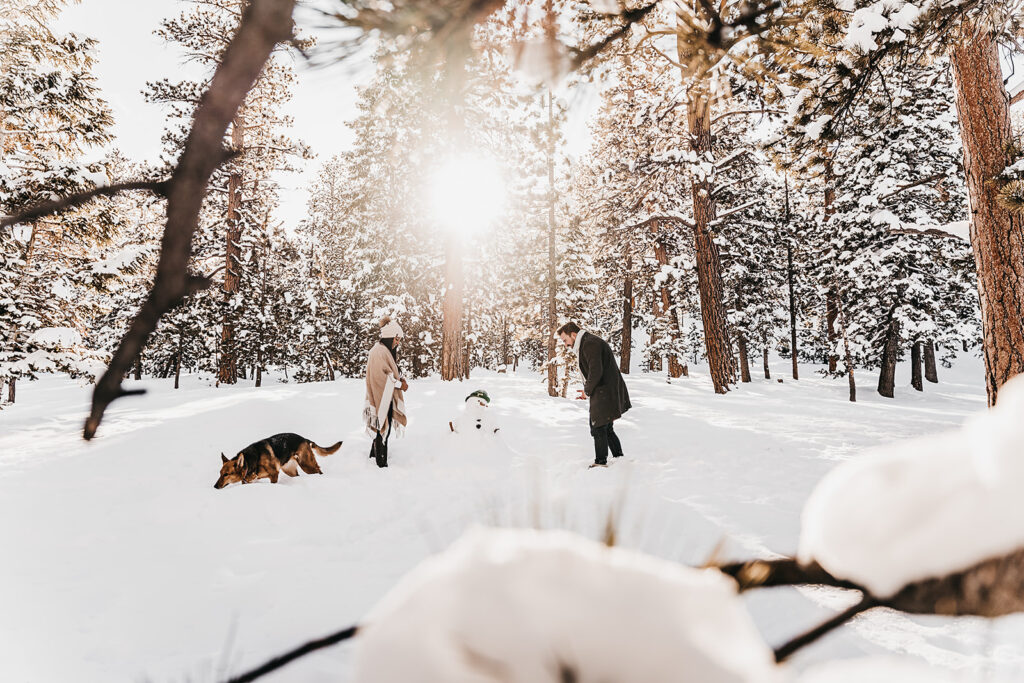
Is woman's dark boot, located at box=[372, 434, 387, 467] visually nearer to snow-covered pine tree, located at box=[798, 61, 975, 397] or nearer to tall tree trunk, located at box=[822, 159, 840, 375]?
snow-covered pine tree, located at box=[798, 61, 975, 397]

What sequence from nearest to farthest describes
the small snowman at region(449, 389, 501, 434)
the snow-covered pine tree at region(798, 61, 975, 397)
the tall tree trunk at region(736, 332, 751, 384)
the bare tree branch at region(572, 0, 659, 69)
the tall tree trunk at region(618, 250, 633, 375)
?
the bare tree branch at region(572, 0, 659, 69), the small snowman at region(449, 389, 501, 434), the snow-covered pine tree at region(798, 61, 975, 397), the tall tree trunk at region(736, 332, 751, 384), the tall tree trunk at region(618, 250, 633, 375)

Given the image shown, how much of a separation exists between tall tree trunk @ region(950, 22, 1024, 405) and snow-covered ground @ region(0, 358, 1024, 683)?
2059mm

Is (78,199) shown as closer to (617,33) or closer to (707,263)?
(617,33)

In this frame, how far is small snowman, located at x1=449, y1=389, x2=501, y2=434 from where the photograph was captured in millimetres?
7734

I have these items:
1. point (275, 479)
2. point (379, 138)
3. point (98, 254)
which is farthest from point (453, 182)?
point (275, 479)

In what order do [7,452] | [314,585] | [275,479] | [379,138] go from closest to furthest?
[314,585]
[275,479]
[7,452]
[379,138]

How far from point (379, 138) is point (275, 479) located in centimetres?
1574

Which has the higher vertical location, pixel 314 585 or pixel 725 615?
pixel 725 615

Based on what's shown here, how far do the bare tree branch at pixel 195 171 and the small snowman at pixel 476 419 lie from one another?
713 centimetres

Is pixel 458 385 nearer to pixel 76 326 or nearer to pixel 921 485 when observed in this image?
Result: pixel 76 326

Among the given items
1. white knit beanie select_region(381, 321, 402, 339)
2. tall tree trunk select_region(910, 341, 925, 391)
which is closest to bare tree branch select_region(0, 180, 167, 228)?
white knit beanie select_region(381, 321, 402, 339)

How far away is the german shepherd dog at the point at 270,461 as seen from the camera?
17.5ft

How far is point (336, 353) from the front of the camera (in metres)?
31.9

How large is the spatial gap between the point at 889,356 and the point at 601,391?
18306 millimetres
